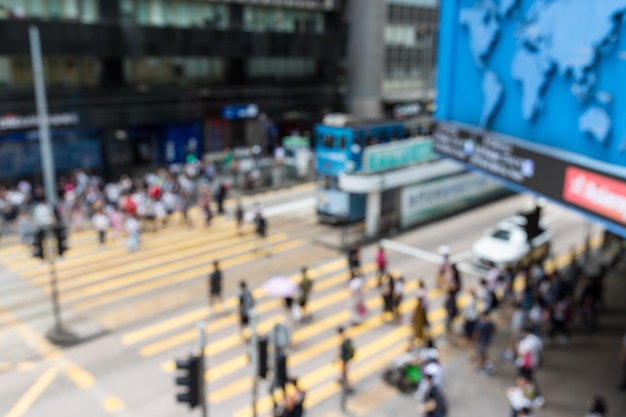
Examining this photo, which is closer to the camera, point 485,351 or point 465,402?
point 465,402

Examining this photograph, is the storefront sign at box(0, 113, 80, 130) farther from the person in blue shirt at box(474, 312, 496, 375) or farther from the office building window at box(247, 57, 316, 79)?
the person in blue shirt at box(474, 312, 496, 375)

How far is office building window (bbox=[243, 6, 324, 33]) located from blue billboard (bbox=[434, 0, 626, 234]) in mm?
25074

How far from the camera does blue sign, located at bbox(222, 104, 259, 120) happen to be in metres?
38.1

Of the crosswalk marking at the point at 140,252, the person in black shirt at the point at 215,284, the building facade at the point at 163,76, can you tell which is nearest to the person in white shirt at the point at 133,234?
the crosswalk marking at the point at 140,252

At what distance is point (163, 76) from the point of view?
35719mm

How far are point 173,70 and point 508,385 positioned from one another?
2804 cm

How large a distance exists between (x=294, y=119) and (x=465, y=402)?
31.9 meters

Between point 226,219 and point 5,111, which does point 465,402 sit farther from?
point 5,111

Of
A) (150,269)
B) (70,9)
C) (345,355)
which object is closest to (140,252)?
(150,269)

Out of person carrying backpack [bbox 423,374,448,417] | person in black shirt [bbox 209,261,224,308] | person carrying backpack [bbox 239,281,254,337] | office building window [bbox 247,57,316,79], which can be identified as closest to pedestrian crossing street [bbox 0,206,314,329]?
person in black shirt [bbox 209,261,224,308]

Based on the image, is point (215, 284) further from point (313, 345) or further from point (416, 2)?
point (416, 2)

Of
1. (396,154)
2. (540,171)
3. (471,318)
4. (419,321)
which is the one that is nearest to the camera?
(540,171)

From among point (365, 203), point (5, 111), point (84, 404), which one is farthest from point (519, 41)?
point (5, 111)

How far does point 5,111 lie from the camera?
94.4ft
